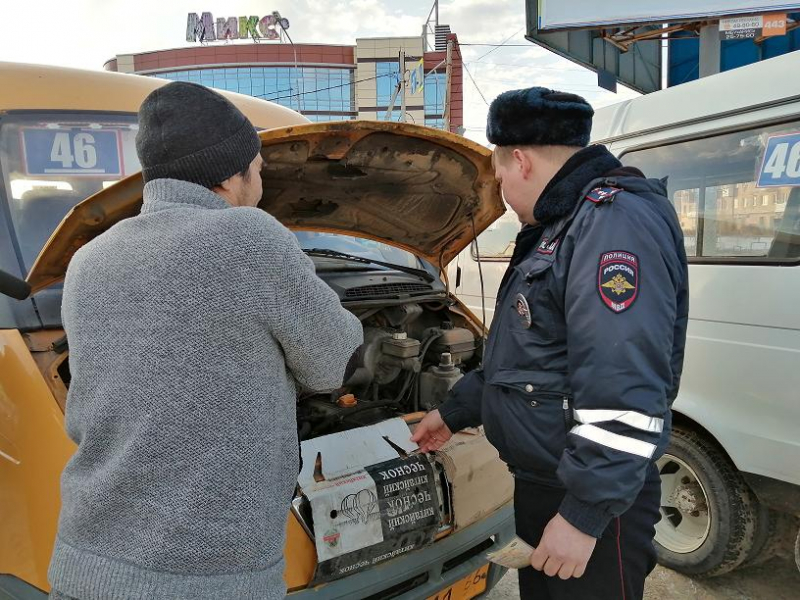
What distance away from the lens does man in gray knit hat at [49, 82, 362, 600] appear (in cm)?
113

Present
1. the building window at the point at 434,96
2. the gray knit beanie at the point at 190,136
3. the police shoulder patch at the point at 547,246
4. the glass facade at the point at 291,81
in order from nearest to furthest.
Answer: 1. the gray knit beanie at the point at 190,136
2. the police shoulder patch at the point at 547,246
3. the building window at the point at 434,96
4. the glass facade at the point at 291,81

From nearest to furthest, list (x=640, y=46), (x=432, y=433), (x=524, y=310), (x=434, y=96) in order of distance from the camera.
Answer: (x=524, y=310) < (x=432, y=433) < (x=640, y=46) < (x=434, y=96)

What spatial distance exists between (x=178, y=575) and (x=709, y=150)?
3.18 meters

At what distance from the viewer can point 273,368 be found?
4.03ft

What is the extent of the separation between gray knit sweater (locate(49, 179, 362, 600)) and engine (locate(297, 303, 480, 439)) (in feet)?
4.49

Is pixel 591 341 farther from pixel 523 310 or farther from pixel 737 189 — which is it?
pixel 737 189

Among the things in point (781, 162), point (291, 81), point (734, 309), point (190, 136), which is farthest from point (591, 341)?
point (291, 81)

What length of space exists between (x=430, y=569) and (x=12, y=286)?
169 cm

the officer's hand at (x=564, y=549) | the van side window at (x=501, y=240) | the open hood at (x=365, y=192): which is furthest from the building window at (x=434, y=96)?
the officer's hand at (x=564, y=549)

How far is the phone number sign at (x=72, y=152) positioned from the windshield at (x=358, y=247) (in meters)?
0.96

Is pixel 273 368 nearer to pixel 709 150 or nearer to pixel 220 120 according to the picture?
pixel 220 120

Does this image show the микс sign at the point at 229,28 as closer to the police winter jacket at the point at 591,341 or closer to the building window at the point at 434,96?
the building window at the point at 434,96

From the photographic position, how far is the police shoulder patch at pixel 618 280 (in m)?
1.38

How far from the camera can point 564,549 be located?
4.70 ft
